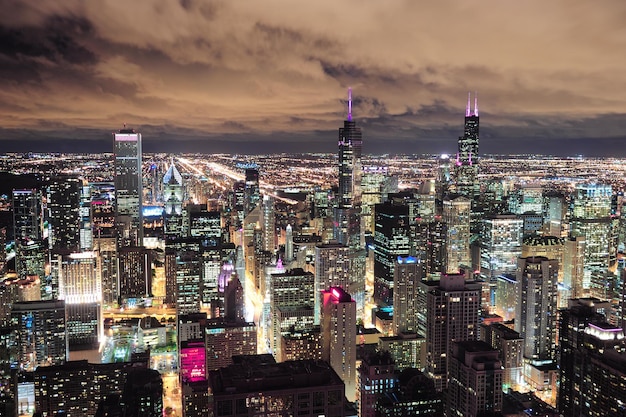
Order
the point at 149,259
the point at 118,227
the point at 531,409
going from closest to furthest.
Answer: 1. the point at 531,409
2. the point at 149,259
3. the point at 118,227

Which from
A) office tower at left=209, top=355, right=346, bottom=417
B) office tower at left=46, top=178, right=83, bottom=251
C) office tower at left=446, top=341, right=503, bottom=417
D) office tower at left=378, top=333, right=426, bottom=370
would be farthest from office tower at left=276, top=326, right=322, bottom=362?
office tower at left=46, top=178, right=83, bottom=251

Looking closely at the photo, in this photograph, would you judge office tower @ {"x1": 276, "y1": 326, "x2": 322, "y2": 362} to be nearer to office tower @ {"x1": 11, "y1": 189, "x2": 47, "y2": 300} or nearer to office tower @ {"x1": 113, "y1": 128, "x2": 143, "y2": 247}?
office tower @ {"x1": 11, "y1": 189, "x2": 47, "y2": 300}

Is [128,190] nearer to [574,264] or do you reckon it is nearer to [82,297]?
[82,297]

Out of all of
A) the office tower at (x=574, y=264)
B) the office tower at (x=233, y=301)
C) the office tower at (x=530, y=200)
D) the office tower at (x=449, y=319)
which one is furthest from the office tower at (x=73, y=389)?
the office tower at (x=530, y=200)

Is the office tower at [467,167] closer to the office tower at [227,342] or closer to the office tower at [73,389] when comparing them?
the office tower at [227,342]

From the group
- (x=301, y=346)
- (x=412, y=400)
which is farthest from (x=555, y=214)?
(x=412, y=400)

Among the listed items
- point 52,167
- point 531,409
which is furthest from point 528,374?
point 52,167

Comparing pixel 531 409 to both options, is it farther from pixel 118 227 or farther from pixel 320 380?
pixel 118 227
